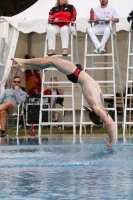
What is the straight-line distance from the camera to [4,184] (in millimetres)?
7648

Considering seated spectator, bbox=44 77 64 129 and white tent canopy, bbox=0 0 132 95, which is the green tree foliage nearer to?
seated spectator, bbox=44 77 64 129

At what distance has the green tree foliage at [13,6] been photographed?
90.0 ft

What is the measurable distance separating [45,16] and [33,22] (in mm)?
841

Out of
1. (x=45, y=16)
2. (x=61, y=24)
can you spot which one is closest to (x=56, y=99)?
(x=45, y=16)

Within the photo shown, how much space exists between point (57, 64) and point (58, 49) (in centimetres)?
1022

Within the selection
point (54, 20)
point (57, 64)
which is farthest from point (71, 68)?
point (54, 20)

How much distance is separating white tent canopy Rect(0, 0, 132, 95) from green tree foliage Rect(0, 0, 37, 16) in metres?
7.46

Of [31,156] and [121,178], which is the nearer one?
[121,178]

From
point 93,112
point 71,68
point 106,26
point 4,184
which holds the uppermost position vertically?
point 106,26

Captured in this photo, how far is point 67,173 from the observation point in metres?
8.64

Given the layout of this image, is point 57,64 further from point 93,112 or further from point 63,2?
point 63,2

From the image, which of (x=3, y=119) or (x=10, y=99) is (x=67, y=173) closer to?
(x=3, y=119)

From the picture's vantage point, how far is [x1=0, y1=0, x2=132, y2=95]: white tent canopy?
18422mm

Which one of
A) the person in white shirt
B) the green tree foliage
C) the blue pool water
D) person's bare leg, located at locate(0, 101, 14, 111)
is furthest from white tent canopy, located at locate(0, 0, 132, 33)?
the green tree foliage
